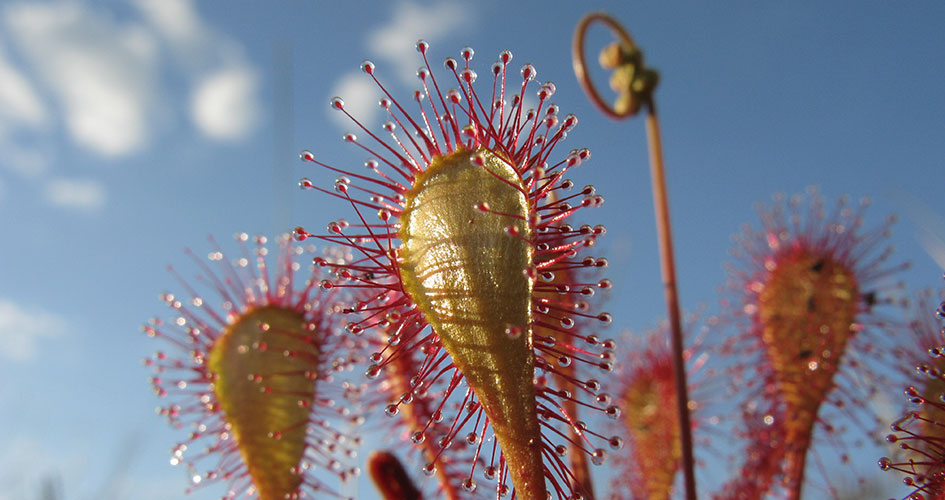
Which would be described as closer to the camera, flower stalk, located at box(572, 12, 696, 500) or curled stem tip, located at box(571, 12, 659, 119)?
flower stalk, located at box(572, 12, 696, 500)

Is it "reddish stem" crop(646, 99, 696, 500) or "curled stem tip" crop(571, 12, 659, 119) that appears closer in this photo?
"reddish stem" crop(646, 99, 696, 500)

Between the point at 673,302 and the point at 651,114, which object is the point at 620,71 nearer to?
the point at 651,114

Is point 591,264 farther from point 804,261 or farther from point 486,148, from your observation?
point 804,261

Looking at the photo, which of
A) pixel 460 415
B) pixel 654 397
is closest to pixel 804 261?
pixel 654 397

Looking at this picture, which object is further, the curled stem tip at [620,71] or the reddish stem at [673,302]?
the curled stem tip at [620,71]

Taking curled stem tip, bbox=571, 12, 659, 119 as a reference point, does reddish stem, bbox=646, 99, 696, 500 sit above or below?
below

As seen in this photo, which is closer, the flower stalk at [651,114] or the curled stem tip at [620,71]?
the flower stalk at [651,114]

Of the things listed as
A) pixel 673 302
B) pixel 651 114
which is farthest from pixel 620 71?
pixel 673 302

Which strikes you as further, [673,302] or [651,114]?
[651,114]

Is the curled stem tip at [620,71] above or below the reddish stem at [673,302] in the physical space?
above
